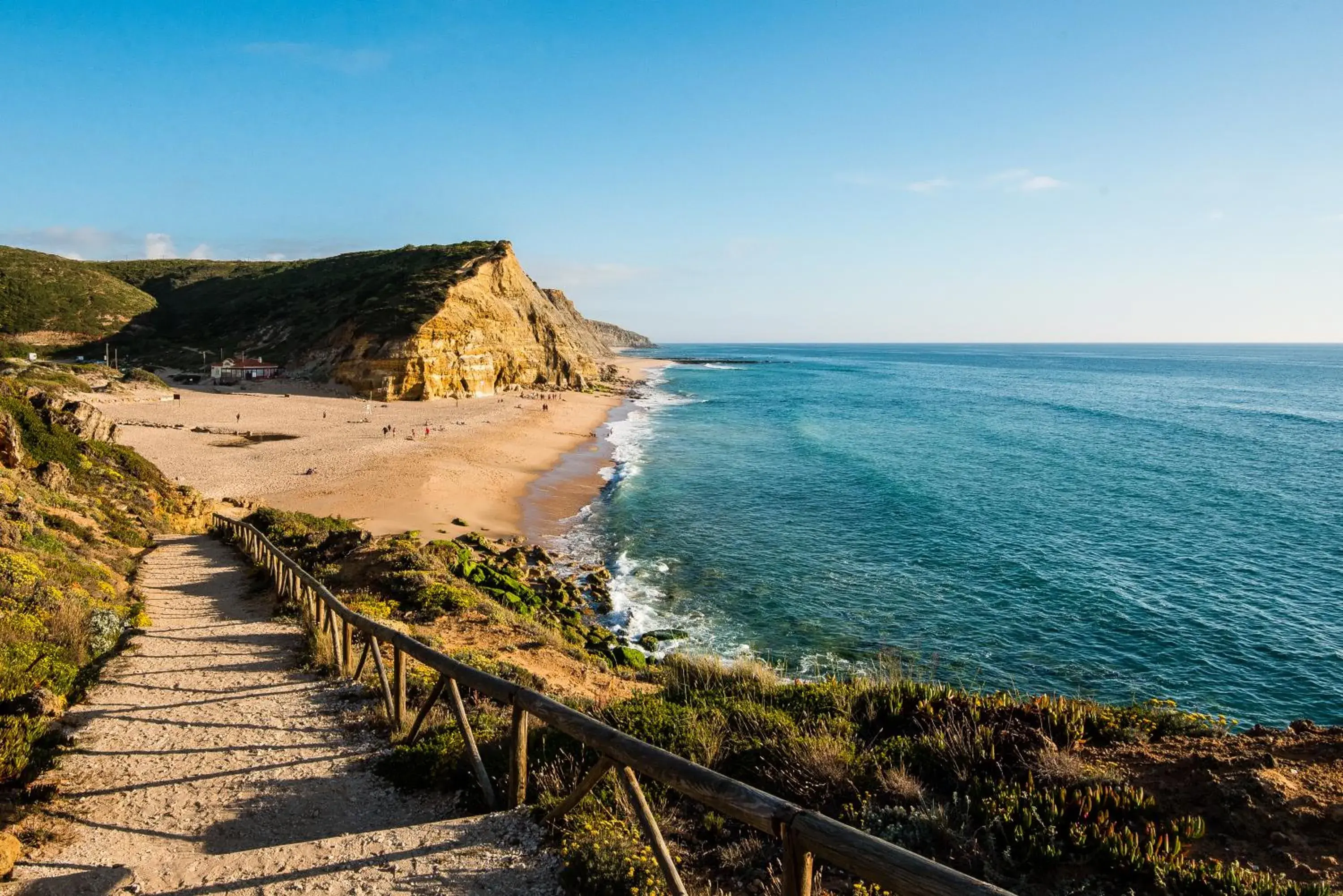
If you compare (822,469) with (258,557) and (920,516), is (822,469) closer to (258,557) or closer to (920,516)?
(920,516)

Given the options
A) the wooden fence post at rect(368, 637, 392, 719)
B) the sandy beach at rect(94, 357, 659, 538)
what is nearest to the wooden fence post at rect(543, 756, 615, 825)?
the wooden fence post at rect(368, 637, 392, 719)

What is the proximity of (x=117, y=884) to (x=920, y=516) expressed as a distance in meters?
27.3

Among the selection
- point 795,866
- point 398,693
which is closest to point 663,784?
point 795,866

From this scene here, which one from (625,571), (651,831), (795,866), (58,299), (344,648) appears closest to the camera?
(795,866)

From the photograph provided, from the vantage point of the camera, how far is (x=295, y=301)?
3334 inches

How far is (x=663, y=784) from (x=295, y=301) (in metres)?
95.7

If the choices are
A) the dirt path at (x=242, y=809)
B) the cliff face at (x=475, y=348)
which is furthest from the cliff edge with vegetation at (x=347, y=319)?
the dirt path at (x=242, y=809)

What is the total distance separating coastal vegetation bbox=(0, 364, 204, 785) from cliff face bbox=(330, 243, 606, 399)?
36.1 m

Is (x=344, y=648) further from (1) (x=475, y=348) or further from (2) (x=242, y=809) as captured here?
(1) (x=475, y=348)

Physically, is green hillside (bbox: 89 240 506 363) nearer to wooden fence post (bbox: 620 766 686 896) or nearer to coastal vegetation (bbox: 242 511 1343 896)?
coastal vegetation (bbox: 242 511 1343 896)

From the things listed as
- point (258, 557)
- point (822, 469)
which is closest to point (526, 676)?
point (258, 557)

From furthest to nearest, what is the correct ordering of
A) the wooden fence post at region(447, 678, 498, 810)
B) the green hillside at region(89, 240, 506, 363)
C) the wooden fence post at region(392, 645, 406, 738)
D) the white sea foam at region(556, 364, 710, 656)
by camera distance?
1. the green hillside at region(89, 240, 506, 363)
2. the white sea foam at region(556, 364, 710, 656)
3. the wooden fence post at region(392, 645, 406, 738)
4. the wooden fence post at region(447, 678, 498, 810)

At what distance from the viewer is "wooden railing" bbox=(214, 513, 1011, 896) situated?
9.68 ft

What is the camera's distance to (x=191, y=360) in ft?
238
